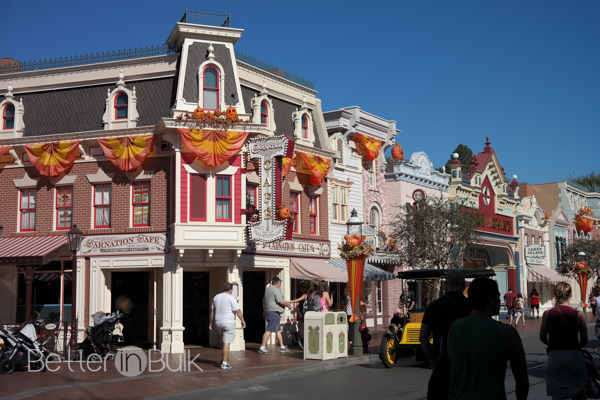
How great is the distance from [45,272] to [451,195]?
2108 centimetres

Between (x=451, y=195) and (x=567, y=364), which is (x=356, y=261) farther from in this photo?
(x=451, y=195)

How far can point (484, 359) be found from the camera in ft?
15.4

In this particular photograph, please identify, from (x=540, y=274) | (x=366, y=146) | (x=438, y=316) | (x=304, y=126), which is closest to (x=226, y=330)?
(x=438, y=316)

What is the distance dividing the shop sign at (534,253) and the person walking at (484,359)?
38206 millimetres

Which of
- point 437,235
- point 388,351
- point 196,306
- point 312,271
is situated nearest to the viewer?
point 388,351

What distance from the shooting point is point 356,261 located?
57.8 ft

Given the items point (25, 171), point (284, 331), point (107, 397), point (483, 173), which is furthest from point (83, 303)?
point (483, 173)

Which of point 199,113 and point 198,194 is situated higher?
point 199,113

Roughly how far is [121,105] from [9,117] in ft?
13.6

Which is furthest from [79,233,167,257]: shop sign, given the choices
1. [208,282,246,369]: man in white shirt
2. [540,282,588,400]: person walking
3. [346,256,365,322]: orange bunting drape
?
[540,282,588,400]: person walking

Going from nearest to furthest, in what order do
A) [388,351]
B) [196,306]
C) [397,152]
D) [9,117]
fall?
[388,351] < [196,306] < [9,117] < [397,152]

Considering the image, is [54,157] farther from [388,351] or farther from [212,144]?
[388,351]

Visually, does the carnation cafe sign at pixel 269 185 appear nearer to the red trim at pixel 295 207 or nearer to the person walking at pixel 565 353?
the red trim at pixel 295 207

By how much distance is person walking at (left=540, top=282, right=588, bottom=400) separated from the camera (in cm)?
711
